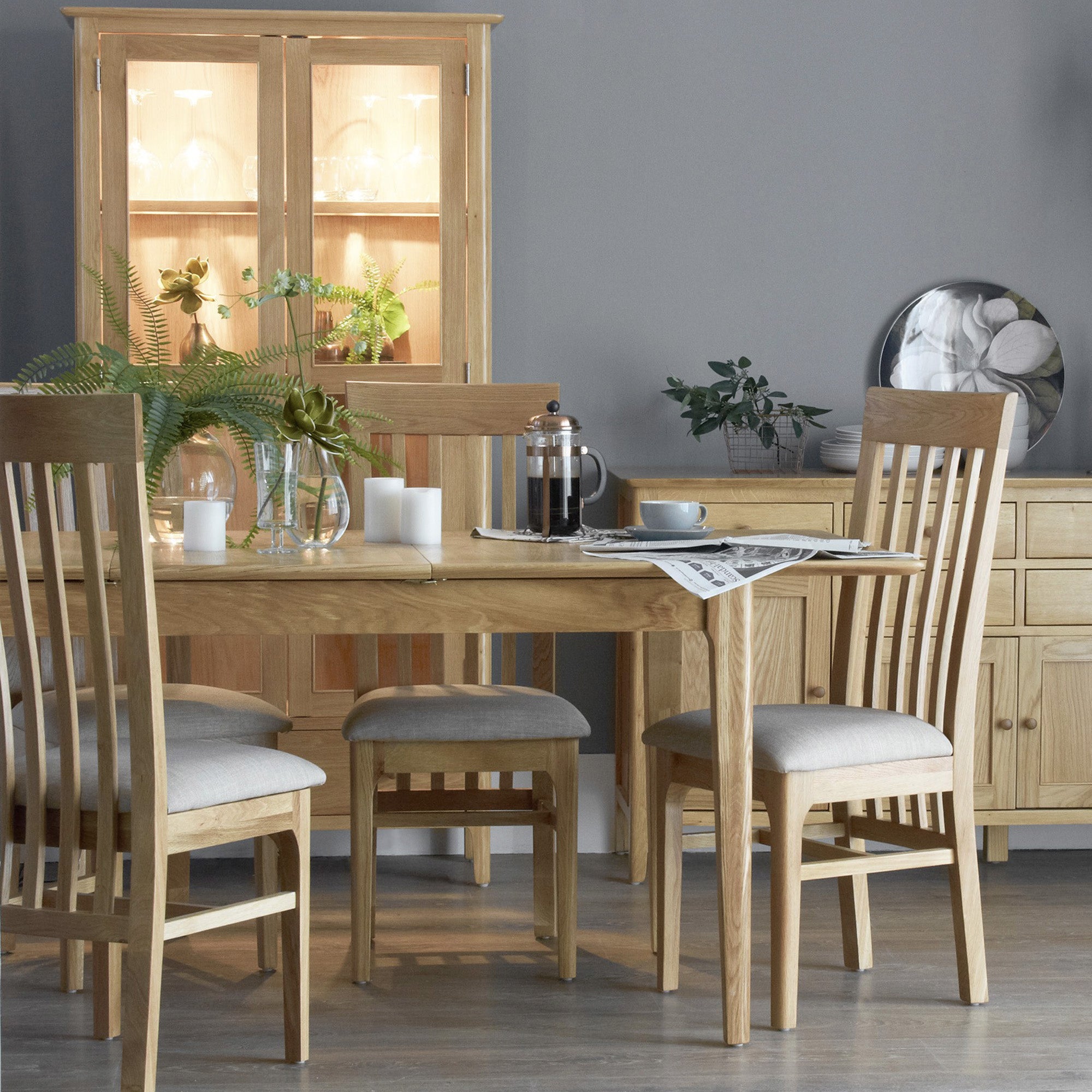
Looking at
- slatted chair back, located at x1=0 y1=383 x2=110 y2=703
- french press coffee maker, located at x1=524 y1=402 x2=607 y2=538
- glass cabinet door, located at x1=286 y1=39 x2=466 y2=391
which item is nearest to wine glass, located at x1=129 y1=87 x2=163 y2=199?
glass cabinet door, located at x1=286 y1=39 x2=466 y2=391

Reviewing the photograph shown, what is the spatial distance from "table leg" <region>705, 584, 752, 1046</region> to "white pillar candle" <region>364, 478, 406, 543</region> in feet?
1.99

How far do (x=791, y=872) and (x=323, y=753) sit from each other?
4.47 feet

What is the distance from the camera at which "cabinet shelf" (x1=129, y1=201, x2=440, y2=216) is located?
299 centimetres

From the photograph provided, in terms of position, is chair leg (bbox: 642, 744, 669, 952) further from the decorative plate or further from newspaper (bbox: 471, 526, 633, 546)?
the decorative plate

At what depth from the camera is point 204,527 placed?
6.91 ft

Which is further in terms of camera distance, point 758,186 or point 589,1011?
point 758,186

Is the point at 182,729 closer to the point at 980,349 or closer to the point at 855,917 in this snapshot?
the point at 855,917

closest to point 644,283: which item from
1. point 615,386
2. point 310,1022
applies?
point 615,386

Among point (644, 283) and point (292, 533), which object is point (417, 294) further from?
point (292, 533)

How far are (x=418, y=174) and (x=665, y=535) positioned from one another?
4.15 feet

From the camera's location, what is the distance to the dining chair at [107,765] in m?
1.70

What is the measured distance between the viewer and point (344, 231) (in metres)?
3.05

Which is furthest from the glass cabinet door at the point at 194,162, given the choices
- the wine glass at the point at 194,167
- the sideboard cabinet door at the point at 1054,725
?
the sideboard cabinet door at the point at 1054,725

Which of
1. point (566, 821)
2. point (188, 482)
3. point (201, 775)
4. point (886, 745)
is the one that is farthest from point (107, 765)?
point (886, 745)
